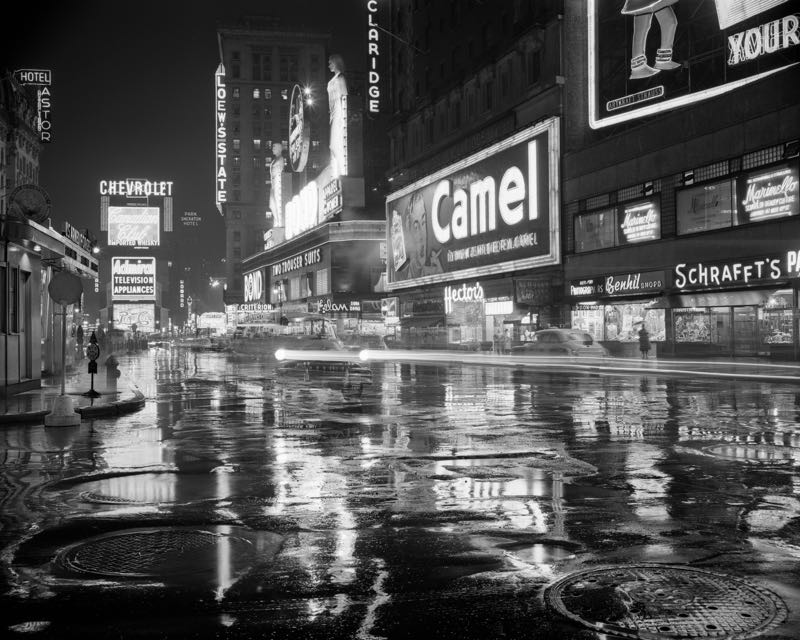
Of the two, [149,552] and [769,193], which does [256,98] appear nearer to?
[769,193]

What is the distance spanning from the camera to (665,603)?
4750 millimetres

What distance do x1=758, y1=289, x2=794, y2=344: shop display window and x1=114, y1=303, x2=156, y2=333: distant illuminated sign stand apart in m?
107

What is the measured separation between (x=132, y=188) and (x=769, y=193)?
12050cm

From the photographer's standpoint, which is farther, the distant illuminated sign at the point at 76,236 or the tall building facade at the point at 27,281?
the distant illuminated sign at the point at 76,236

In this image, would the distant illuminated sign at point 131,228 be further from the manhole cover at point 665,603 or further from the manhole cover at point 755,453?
the manhole cover at point 665,603

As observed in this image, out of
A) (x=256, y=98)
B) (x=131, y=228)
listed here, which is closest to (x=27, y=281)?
(x=131, y=228)

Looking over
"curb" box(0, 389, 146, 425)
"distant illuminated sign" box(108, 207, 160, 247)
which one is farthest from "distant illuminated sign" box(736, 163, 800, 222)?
"distant illuminated sign" box(108, 207, 160, 247)

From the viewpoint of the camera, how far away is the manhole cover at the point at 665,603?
437cm

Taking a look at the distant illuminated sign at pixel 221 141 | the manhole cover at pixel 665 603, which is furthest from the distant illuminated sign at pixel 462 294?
the distant illuminated sign at pixel 221 141

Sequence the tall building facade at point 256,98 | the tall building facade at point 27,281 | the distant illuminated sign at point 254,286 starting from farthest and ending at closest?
the tall building facade at point 256,98
the distant illuminated sign at point 254,286
the tall building facade at point 27,281

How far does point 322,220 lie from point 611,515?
83567 millimetres

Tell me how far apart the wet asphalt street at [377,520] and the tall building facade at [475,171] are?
33.4 meters

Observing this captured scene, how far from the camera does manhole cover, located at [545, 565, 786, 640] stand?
4371mm

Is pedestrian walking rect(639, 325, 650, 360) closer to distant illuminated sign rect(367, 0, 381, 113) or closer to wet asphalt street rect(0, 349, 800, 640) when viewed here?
wet asphalt street rect(0, 349, 800, 640)
